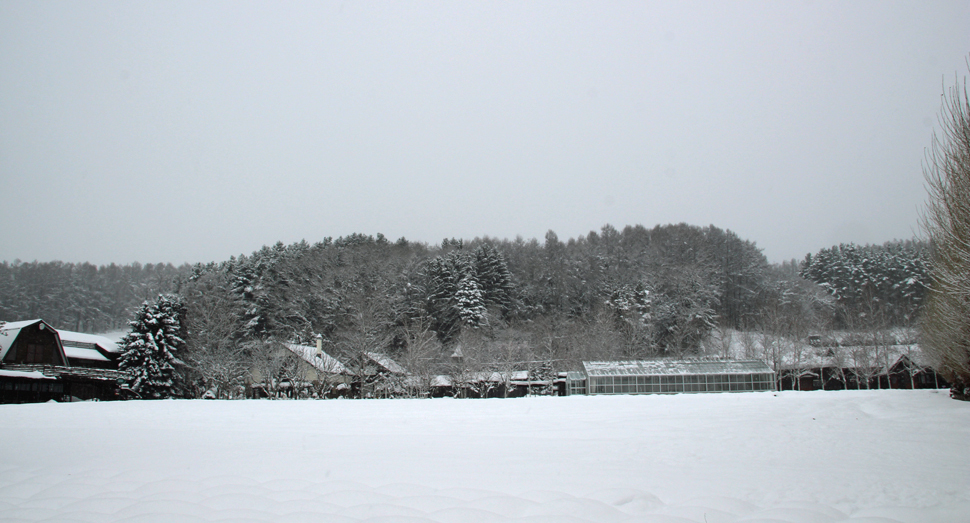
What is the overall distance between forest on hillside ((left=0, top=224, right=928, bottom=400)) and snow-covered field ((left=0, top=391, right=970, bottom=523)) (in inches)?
1026

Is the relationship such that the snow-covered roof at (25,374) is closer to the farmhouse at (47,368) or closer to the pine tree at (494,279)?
the farmhouse at (47,368)

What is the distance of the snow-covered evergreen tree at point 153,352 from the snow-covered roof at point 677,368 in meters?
29.1

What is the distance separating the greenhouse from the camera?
3394 cm

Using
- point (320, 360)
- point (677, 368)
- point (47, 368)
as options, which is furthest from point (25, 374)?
point (677, 368)

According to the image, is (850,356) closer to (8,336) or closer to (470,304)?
(470,304)

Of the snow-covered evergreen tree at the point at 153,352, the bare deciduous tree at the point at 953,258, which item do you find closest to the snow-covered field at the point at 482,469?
the bare deciduous tree at the point at 953,258

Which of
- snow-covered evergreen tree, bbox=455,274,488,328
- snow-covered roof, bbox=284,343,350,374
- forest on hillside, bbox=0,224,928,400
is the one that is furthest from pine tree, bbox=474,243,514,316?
snow-covered roof, bbox=284,343,350,374

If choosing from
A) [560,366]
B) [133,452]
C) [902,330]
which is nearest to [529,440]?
[133,452]

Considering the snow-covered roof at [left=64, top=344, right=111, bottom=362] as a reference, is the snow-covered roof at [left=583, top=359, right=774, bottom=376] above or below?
below

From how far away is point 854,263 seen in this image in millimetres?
66562

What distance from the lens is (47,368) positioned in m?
37.3

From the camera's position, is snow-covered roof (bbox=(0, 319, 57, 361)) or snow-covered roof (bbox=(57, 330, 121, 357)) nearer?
snow-covered roof (bbox=(0, 319, 57, 361))

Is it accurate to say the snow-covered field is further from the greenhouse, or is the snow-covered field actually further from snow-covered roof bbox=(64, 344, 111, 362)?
snow-covered roof bbox=(64, 344, 111, 362)

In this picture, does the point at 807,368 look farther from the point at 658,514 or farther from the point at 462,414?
the point at 658,514
